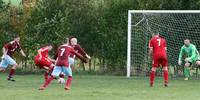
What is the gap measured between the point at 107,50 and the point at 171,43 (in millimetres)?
3488

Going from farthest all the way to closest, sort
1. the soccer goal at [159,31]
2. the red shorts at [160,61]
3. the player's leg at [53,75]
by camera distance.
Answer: the soccer goal at [159,31] < the red shorts at [160,61] < the player's leg at [53,75]

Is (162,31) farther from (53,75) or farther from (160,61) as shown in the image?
(53,75)

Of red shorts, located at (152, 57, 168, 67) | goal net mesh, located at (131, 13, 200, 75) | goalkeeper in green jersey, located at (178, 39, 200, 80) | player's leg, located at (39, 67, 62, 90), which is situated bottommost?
player's leg, located at (39, 67, 62, 90)

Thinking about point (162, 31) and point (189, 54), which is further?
point (162, 31)

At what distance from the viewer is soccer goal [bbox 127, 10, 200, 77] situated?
28.5 meters

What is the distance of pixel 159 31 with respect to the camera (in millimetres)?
28641

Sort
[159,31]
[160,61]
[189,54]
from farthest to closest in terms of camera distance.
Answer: [159,31] < [189,54] < [160,61]

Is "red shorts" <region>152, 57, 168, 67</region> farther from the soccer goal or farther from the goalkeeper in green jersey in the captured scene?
the soccer goal

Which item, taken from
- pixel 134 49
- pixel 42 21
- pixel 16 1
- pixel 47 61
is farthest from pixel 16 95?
pixel 16 1

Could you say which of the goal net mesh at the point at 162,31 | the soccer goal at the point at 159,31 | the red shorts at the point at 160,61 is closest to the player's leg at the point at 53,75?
the red shorts at the point at 160,61

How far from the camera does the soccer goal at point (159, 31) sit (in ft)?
93.5

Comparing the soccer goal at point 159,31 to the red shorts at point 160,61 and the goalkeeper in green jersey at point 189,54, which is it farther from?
the red shorts at point 160,61

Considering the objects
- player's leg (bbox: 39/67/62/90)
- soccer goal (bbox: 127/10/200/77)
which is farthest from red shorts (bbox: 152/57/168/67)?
Answer: soccer goal (bbox: 127/10/200/77)

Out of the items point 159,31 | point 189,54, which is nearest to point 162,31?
point 159,31
